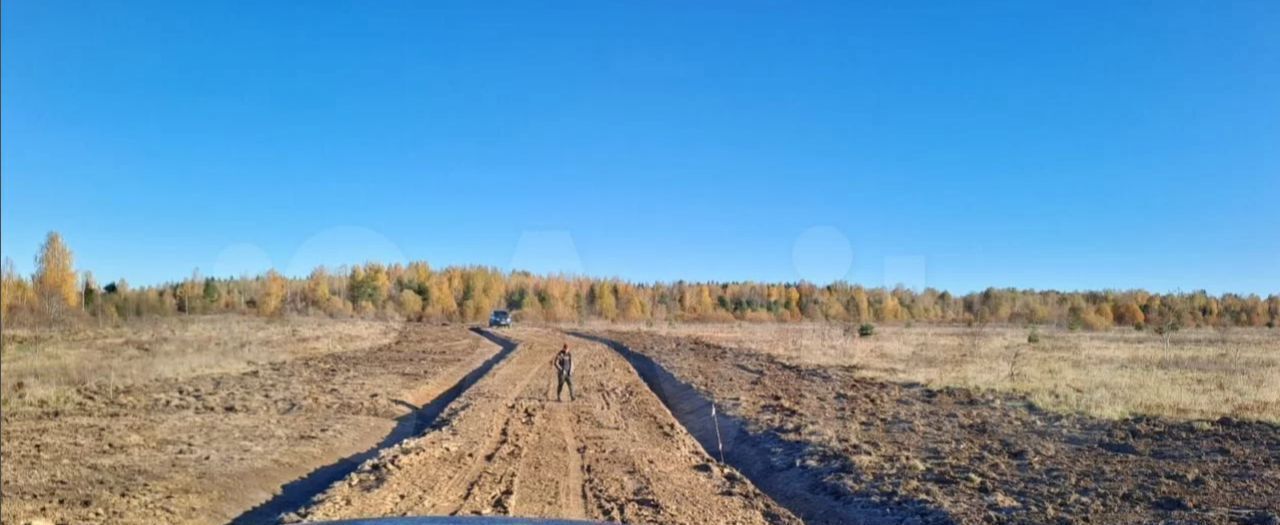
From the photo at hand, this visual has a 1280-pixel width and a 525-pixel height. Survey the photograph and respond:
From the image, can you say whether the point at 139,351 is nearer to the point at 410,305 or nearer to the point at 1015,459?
the point at 1015,459

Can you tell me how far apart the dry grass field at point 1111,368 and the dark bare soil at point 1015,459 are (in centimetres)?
185

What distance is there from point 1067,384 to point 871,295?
348ft

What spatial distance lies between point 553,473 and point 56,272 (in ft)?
244

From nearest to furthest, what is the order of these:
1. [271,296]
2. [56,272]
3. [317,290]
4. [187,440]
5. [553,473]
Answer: [553,473] → [187,440] → [56,272] → [271,296] → [317,290]

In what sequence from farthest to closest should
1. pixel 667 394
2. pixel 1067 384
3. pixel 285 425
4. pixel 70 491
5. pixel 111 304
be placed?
pixel 111 304 → pixel 667 394 → pixel 1067 384 → pixel 285 425 → pixel 70 491

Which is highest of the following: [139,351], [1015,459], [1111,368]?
[1111,368]

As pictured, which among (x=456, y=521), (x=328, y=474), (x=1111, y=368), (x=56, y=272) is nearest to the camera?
(x=456, y=521)

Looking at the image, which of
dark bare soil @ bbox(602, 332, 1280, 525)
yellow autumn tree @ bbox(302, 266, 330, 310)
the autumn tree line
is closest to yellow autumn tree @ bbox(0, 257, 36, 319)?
the autumn tree line

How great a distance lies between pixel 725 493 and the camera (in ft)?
38.2

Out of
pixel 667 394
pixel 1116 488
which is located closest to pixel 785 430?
pixel 1116 488

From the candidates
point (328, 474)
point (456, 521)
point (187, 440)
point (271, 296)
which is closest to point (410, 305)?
point (271, 296)

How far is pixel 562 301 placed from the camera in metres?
129

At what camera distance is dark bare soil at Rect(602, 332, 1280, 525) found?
31.7ft

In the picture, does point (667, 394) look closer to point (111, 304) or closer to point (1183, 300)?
point (1183, 300)
